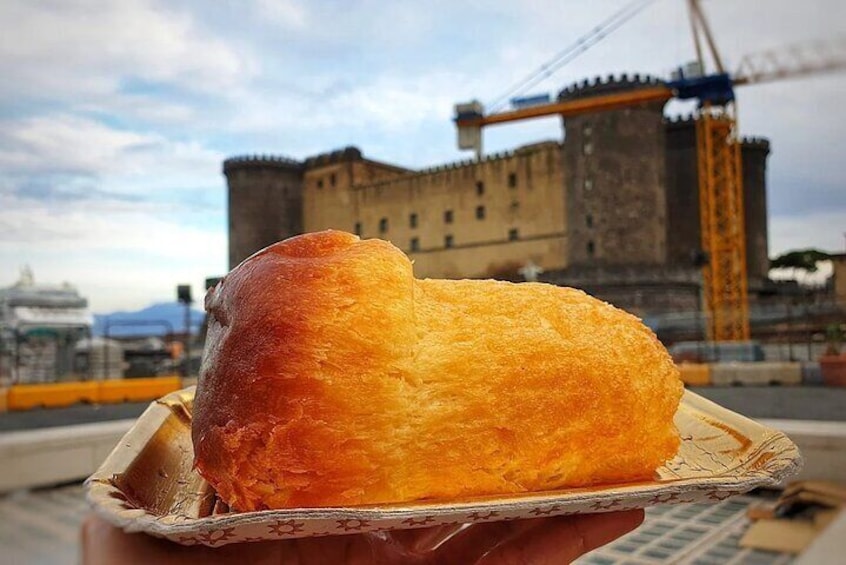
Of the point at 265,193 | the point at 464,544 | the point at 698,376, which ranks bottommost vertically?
the point at 698,376

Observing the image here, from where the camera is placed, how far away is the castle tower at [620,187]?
22.5 meters

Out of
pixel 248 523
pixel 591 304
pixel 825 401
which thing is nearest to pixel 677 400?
pixel 591 304

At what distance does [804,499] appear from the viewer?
8.50 ft

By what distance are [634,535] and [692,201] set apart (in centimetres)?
2311

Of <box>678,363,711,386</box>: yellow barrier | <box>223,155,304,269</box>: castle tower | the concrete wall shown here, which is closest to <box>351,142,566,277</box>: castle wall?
<box>223,155,304,269</box>: castle tower

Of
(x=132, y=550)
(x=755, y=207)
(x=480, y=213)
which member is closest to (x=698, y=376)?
(x=132, y=550)

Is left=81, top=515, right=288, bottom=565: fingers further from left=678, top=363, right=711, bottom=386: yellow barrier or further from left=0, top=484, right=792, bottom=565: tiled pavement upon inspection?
left=678, top=363, right=711, bottom=386: yellow barrier

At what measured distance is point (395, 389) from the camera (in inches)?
22.8

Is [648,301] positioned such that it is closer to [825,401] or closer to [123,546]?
[825,401]

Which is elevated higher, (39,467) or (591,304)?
(591,304)

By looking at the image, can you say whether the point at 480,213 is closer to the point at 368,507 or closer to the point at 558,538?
the point at 558,538

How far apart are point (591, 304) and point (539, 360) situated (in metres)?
0.13

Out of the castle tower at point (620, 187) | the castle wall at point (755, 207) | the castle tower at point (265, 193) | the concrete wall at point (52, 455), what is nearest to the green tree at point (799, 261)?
the castle wall at point (755, 207)

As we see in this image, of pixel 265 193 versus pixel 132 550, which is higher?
pixel 265 193
